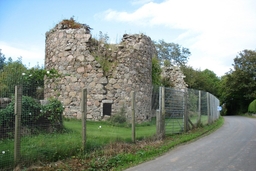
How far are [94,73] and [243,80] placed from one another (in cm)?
3793

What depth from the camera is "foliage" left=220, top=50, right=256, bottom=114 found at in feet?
150

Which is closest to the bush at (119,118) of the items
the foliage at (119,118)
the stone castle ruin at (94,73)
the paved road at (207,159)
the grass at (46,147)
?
the foliage at (119,118)

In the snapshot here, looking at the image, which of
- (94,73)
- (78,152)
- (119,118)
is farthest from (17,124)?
(94,73)

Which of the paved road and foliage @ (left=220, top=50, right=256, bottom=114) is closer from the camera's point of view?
the paved road

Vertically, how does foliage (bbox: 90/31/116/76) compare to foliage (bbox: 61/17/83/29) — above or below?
below

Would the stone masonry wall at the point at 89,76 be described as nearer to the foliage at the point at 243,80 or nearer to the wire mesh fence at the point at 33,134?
the wire mesh fence at the point at 33,134

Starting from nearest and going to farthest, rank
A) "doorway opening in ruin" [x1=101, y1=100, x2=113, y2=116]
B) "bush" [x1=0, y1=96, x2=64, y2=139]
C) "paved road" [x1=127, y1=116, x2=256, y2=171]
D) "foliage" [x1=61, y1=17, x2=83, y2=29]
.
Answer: "paved road" [x1=127, y1=116, x2=256, y2=171]
"bush" [x1=0, y1=96, x2=64, y2=139]
"doorway opening in ruin" [x1=101, y1=100, x2=113, y2=116]
"foliage" [x1=61, y1=17, x2=83, y2=29]

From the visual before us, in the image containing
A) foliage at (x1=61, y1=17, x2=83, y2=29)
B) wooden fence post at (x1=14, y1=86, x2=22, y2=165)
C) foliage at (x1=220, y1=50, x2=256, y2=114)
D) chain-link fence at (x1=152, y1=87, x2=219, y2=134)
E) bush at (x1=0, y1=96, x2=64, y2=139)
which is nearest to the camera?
wooden fence post at (x1=14, y1=86, x2=22, y2=165)

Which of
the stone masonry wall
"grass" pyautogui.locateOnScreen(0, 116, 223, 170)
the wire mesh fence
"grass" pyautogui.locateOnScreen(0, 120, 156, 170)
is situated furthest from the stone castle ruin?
"grass" pyautogui.locateOnScreen(0, 120, 156, 170)

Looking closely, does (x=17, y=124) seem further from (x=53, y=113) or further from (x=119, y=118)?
(x=119, y=118)

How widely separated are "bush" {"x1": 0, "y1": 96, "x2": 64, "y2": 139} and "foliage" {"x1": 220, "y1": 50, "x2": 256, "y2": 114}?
40992mm

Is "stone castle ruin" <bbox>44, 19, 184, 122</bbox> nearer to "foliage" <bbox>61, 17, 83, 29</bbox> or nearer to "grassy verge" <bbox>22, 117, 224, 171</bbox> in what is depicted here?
"foliage" <bbox>61, 17, 83, 29</bbox>

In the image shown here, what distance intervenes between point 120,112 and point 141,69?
3.26 m

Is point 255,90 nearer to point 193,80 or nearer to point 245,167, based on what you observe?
point 193,80
